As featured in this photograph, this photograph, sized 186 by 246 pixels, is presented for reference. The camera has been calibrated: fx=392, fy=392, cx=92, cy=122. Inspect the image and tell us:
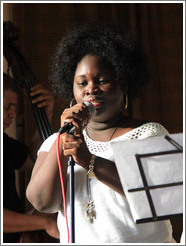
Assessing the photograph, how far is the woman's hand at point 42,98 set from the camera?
229 centimetres

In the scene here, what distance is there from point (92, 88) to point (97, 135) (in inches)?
8.7

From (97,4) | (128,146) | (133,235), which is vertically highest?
(97,4)

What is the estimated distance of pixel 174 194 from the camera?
98cm

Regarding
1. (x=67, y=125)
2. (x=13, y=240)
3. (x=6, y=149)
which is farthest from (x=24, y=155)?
(x=67, y=125)

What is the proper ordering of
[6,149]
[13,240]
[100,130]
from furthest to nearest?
[6,149]
[13,240]
[100,130]

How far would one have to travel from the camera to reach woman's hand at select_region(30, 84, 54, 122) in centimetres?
229

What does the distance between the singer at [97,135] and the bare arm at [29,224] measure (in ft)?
2.14

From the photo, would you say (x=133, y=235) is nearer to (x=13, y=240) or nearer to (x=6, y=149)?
(x=13, y=240)

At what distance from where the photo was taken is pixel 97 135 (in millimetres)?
1523

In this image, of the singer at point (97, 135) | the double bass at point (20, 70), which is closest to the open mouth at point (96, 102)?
the singer at point (97, 135)

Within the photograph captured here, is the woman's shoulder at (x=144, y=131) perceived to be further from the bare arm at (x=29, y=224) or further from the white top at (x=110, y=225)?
the bare arm at (x=29, y=224)

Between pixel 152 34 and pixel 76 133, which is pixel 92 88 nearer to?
pixel 76 133

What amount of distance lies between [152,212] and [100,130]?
606 mm

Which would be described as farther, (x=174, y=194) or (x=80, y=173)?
(x=80, y=173)
